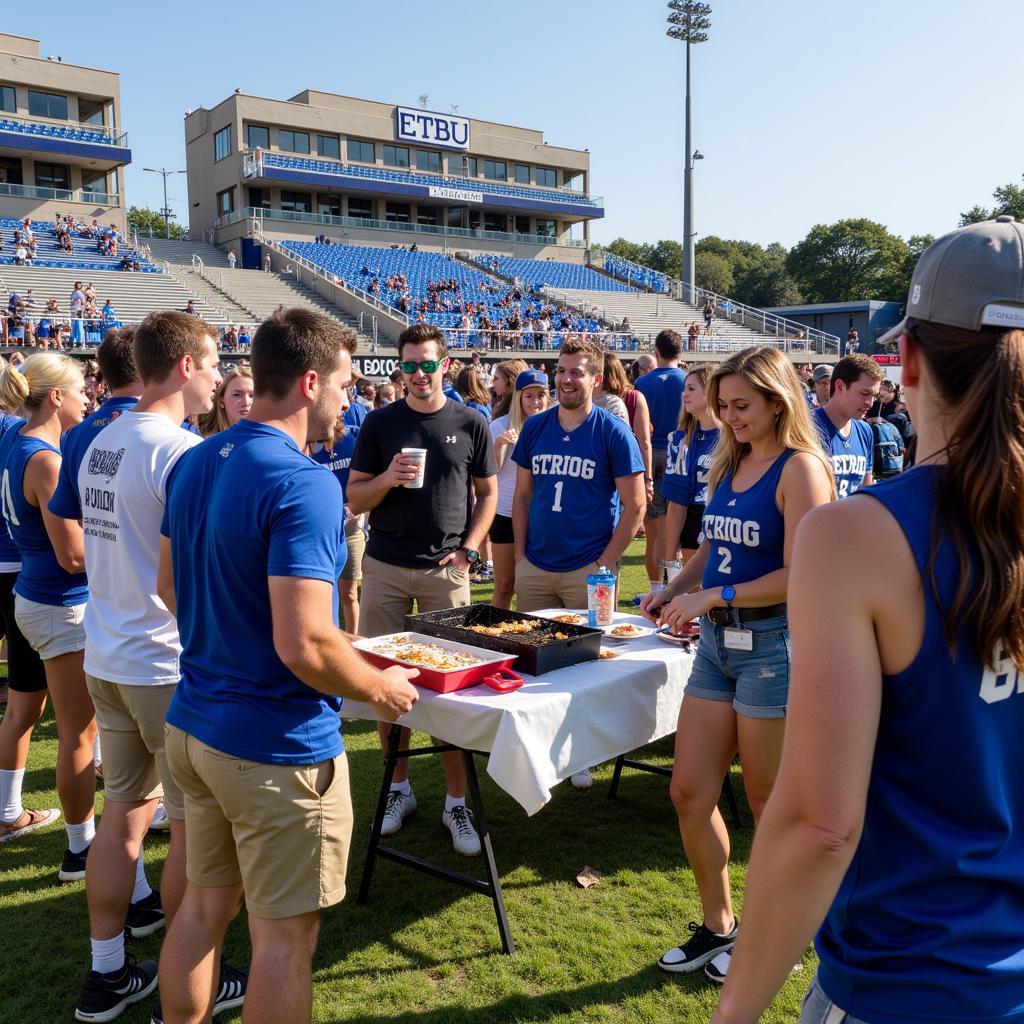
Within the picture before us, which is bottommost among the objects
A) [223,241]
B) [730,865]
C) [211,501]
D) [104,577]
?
[730,865]

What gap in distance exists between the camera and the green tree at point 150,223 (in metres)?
82.1

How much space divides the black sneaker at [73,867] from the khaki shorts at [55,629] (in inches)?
36.3

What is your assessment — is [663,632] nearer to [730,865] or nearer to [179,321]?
[730,865]

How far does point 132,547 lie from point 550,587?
7.60 feet

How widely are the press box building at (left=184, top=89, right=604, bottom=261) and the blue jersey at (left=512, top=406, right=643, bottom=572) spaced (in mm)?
39001

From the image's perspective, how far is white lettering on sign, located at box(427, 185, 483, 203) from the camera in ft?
147

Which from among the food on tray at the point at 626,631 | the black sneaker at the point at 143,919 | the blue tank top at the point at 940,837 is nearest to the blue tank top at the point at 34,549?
the black sneaker at the point at 143,919

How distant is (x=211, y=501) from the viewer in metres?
2.27

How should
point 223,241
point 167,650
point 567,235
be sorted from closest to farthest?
point 167,650 → point 223,241 → point 567,235

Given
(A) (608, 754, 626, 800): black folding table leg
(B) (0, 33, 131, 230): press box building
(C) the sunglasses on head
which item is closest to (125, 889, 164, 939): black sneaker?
(A) (608, 754, 626, 800): black folding table leg

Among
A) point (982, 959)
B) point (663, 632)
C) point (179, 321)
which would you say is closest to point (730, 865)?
point (663, 632)

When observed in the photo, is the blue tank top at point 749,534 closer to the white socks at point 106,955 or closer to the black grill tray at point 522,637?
the black grill tray at point 522,637

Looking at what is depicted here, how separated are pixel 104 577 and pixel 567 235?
51528 millimetres

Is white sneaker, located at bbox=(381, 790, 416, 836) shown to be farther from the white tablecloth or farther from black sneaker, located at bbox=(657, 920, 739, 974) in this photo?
black sneaker, located at bbox=(657, 920, 739, 974)
